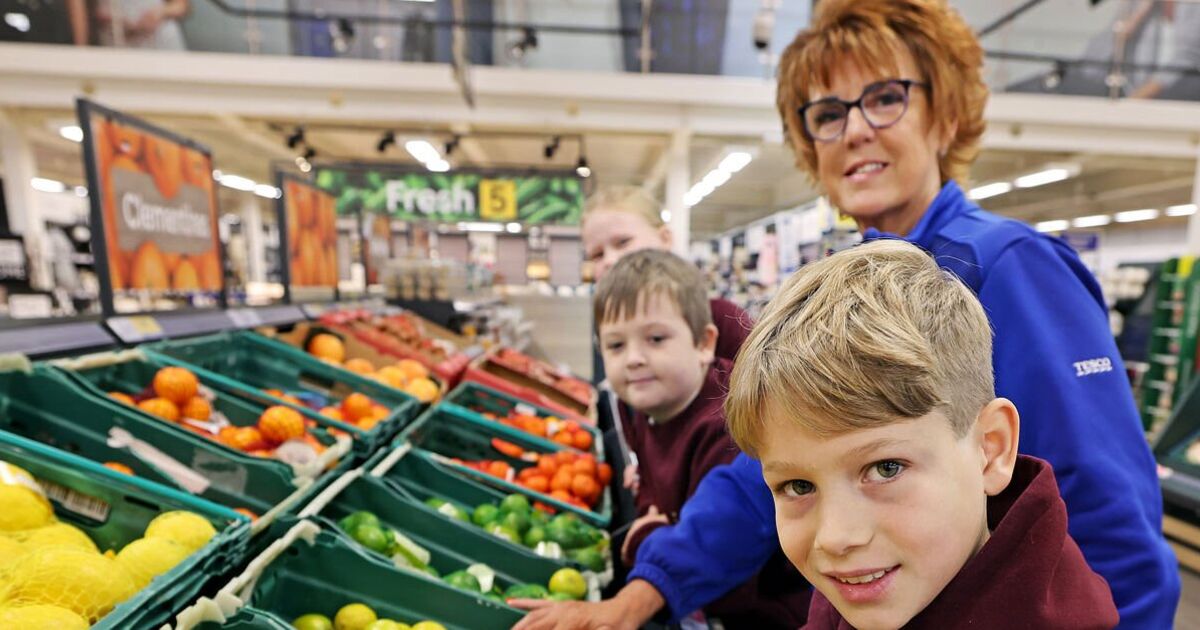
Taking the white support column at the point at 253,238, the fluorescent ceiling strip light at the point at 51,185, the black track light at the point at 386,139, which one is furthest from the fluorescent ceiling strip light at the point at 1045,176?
the fluorescent ceiling strip light at the point at 51,185

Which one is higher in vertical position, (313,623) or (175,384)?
(175,384)

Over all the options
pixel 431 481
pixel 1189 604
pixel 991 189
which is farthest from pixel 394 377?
pixel 991 189

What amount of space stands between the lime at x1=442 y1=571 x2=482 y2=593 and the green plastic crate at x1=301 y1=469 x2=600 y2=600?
0.35 ft

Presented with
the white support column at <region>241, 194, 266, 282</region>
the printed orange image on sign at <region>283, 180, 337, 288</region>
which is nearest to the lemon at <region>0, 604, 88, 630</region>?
the printed orange image on sign at <region>283, 180, 337, 288</region>

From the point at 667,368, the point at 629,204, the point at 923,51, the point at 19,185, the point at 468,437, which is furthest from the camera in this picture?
the point at 19,185

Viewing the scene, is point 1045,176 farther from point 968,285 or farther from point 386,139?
point 968,285

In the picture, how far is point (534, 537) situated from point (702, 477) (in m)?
0.52

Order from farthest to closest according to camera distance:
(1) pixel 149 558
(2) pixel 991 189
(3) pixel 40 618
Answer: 1. (2) pixel 991 189
2. (1) pixel 149 558
3. (3) pixel 40 618

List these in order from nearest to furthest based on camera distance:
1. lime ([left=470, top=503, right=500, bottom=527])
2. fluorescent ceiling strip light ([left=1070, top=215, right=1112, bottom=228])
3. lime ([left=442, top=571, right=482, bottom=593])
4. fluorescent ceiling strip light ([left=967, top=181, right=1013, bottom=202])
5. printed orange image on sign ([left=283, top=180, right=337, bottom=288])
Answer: lime ([left=442, top=571, right=482, bottom=593]) → lime ([left=470, top=503, right=500, bottom=527]) → printed orange image on sign ([left=283, top=180, right=337, bottom=288]) → fluorescent ceiling strip light ([left=967, top=181, right=1013, bottom=202]) → fluorescent ceiling strip light ([left=1070, top=215, right=1112, bottom=228])

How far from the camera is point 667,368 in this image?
4.57 feet

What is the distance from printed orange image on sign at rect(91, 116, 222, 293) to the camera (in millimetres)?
1742

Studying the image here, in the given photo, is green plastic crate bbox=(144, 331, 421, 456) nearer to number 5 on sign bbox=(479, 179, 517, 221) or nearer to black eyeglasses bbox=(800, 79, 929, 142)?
black eyeglasses bbox=(800, 79, 929, 142)

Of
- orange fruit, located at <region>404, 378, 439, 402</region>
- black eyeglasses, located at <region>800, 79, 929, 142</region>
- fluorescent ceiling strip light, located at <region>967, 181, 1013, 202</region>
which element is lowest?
orange fruit, located at <region>404, 378, 439, 402</region>

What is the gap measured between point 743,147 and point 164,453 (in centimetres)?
777
